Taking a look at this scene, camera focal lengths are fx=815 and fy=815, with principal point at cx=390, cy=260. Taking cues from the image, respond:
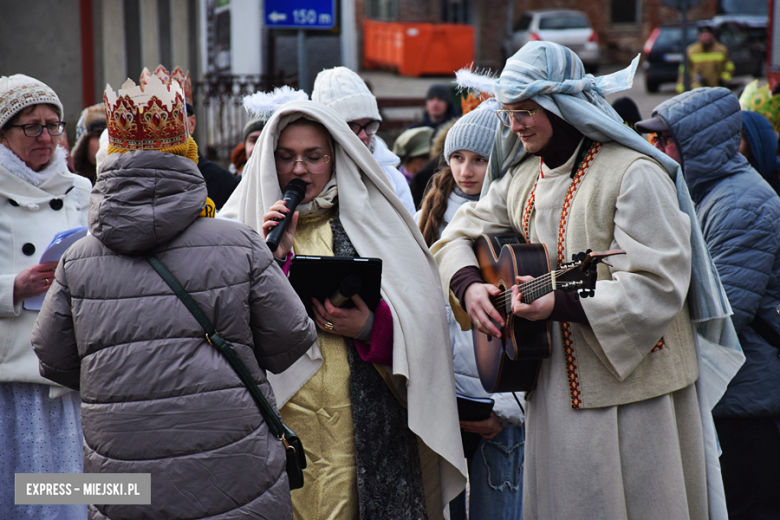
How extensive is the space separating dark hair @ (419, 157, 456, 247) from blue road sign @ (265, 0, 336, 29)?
4928mm

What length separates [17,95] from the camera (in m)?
3.48

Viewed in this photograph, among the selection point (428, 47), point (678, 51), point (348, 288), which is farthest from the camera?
point (428, 47)

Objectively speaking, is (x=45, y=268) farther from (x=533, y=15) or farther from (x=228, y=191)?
(x=533, y=15)

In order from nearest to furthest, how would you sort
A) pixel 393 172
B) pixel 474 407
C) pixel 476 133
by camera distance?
pixel 474 407 → pixel 476 133 → pixel 393 172

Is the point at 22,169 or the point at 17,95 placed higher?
the point at 17,95

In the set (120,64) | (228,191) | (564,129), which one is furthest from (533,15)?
(564,129)

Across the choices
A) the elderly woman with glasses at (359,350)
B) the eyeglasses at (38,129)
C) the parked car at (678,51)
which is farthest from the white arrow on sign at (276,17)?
the parked car at (678,51)

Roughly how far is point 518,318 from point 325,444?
0.78 metres

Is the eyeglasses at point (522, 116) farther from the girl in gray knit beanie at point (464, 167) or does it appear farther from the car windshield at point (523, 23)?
the car windshield at point (523, 23)

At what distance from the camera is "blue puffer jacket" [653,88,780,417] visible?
355 cm

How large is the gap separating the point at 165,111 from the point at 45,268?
142cm

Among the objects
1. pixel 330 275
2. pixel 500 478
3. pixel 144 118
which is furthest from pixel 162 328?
pixel 500 478

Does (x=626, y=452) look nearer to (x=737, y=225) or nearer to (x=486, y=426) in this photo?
(x=486, y=426)

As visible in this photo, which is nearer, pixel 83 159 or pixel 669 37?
pixel 83 159
